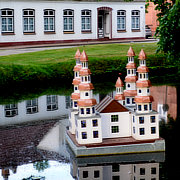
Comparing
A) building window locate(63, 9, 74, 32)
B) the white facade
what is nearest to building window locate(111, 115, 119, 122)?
the white facade

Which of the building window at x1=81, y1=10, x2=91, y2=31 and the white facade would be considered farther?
the building window at x1=81, y1=10, x2=91, y2=31

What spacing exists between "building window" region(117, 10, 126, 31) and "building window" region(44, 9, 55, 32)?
6622mm

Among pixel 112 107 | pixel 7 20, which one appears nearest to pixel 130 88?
pixel 112 107

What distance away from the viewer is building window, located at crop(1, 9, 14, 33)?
40.2 meters

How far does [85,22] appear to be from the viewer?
44.5 m

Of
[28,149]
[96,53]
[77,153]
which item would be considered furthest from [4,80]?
[77,153]

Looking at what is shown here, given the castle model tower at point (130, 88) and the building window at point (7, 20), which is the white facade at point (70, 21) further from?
the castle model tower at point (130, 88)

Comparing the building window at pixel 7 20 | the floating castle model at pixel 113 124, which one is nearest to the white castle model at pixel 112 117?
the floating castle model at pixel 113 124

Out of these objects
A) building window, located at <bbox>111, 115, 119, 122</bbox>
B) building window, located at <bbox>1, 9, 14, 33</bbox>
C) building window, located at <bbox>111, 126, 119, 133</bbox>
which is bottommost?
building window, located at <bbox>111, 126, 119, 133</bbox>

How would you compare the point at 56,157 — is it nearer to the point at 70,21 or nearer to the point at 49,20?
the point at 49,20

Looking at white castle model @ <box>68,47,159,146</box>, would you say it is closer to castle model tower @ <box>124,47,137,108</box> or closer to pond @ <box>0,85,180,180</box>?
pond @ <box>0,85,180,180</box>

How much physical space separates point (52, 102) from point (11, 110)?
101 inches

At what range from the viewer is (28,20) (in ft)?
136

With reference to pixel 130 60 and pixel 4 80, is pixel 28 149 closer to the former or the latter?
pixel 130 60
